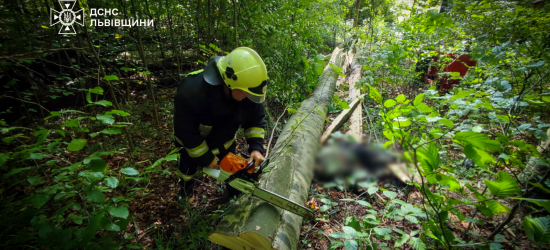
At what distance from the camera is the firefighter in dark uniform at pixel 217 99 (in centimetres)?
207

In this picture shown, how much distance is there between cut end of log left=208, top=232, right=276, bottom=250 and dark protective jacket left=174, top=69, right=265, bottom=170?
2.90 ft

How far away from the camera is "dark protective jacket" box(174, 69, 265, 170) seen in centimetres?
214

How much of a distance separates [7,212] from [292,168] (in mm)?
2363

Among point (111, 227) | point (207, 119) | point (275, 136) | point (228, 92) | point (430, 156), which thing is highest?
point (430, 156)

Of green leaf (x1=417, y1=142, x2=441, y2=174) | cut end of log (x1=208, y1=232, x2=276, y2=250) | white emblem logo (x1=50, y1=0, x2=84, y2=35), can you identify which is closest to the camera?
green leaf (x1=417, y1=142, x2=441, y2=174)

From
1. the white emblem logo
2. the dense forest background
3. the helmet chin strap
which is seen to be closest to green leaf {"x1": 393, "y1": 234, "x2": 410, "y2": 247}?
the dense forest background

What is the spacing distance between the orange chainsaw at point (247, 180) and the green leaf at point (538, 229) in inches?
50.5

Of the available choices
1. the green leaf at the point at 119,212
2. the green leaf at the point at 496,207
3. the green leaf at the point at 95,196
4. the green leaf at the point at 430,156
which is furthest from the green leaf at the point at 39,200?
the green leaf at the point at 496,207

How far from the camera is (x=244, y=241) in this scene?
1.67 metres

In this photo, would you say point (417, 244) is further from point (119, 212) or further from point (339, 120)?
point (339, 120)

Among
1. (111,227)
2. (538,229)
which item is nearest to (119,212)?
(111,227)

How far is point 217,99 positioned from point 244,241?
137cm

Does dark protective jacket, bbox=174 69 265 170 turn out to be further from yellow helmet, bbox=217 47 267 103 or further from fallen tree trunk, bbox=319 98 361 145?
fallen tree trunk, bbox=319 98 361 145

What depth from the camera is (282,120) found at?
4.62 metres
